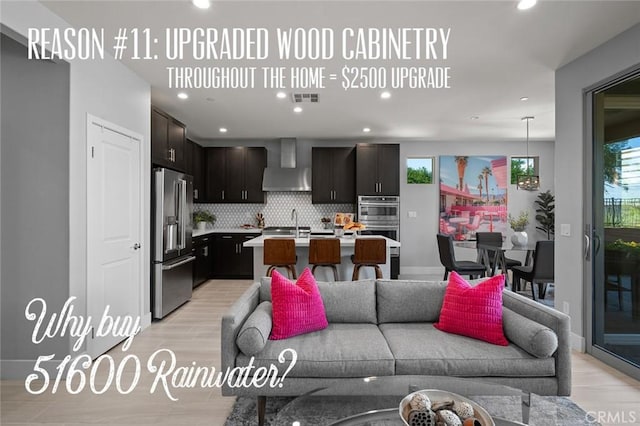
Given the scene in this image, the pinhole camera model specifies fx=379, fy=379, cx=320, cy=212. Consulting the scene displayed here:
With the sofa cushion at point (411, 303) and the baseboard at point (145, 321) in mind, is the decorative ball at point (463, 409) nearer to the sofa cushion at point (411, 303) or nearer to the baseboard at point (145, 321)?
the sofa cushion at point (411, 303)

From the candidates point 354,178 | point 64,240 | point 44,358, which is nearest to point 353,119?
point 354,178

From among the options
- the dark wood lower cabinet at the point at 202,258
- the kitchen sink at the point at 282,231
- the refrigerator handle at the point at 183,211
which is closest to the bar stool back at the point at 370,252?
the refrigerator handle at the point at 183,211

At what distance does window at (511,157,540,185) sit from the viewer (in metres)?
7.48

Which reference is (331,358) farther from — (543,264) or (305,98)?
(543,264)

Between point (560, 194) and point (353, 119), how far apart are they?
2968 millimetres

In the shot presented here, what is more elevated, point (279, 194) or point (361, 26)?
point (361, 26)

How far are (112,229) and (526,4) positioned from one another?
3727mm

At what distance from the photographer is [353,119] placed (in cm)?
570

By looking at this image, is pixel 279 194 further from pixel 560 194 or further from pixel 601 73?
pixel 601 73

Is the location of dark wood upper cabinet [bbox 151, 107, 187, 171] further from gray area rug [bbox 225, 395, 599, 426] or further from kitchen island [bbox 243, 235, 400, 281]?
gray area rug [bbox 225, 395, 599, 426]

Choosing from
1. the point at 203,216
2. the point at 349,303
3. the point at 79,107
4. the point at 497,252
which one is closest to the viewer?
the point at 349,303

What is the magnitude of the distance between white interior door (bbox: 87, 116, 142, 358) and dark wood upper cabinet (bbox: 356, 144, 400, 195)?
3.98 metres

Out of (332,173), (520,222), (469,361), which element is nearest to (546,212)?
(520,222)

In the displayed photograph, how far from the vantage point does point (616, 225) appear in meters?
3.17
